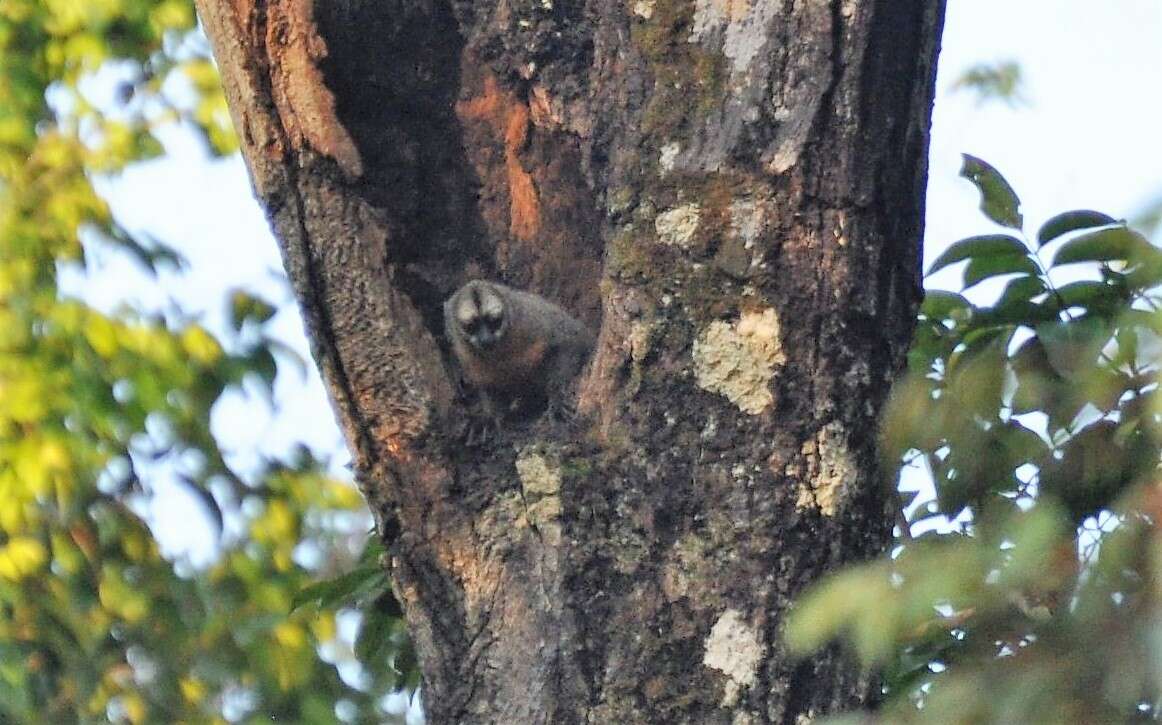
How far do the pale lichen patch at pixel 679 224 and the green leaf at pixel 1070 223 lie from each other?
20.5 inches

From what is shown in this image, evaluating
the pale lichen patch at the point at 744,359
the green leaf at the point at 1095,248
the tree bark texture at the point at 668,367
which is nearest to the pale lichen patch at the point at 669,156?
the tree bark texture at the point at 668,367

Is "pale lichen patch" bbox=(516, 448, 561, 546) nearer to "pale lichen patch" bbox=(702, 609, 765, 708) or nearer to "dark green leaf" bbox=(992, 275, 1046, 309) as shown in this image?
"pale lichen patch" bbox=(702, 609, 765, 708)

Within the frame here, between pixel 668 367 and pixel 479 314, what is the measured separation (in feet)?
4.09

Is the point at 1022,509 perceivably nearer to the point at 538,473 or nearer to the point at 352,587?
the point at 538,473

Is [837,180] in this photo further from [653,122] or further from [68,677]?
[68,677]

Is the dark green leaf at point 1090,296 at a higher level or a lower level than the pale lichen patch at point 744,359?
higher

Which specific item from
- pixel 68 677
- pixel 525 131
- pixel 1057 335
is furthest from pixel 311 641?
pixel 1057 335

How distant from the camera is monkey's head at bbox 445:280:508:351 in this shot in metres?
2.97

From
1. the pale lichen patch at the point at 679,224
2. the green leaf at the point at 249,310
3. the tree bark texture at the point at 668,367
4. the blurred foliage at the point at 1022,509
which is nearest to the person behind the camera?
the blurred foliage at the point at 1022,509

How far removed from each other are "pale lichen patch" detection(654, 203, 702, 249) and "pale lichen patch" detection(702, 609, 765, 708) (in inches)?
21.4

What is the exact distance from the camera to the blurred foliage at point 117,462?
346cm

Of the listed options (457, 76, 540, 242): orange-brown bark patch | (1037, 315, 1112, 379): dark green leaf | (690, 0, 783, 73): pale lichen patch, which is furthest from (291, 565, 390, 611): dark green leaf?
(1037, 315, 1112, 379): dark green leaf

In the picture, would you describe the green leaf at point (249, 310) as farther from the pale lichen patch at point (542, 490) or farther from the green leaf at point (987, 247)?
the green leaf at point (987, 247)

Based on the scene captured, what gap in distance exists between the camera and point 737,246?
2.15m
